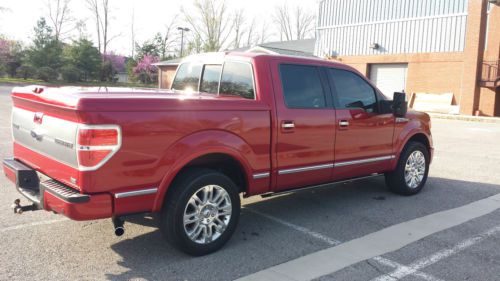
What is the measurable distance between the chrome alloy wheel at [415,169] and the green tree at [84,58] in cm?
4732

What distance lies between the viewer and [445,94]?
91.4ft

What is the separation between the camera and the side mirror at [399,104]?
5.95 m

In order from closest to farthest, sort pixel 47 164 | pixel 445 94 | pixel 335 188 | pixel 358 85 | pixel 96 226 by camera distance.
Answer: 1. pixel 47 164
2. pixel 96 226
3. pixel 358 85
4. pixel 335 188
5. pixel 445 94

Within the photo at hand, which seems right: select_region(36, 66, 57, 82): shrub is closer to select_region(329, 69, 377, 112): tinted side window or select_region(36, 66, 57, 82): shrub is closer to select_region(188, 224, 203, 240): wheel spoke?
select_region(329, 69, 377, 112): tinted side window

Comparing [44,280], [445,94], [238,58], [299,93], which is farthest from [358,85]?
[445,94]

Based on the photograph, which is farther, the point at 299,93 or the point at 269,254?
the point at 299,93

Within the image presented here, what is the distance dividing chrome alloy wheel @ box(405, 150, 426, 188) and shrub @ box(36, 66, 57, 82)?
45.2 metres

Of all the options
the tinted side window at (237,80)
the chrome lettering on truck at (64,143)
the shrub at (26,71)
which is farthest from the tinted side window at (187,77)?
the shrub at (26,71)

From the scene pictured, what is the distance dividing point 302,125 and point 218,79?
1.18 meters

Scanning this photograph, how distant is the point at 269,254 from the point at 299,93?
187cm

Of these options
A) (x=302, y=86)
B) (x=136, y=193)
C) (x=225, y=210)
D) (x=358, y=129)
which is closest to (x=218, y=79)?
(x=302, y=86)

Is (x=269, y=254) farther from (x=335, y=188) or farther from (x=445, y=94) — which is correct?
(x=445, y=94)

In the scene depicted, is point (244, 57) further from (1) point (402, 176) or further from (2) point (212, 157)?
(1) point (402, 176)

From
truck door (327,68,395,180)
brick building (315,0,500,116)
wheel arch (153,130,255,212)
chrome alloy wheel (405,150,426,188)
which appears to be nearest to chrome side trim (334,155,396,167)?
truck door (327,68,395,180)
